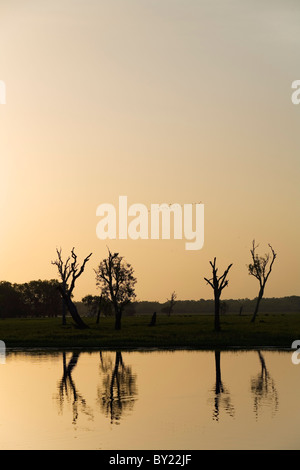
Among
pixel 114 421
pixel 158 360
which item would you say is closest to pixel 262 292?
pixel 158 360

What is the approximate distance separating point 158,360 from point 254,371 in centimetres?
786

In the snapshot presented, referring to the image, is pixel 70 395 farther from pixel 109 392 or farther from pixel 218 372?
pixel 218 372

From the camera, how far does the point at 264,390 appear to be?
1144 inches

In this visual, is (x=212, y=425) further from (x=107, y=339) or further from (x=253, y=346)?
(x=107, y=339)

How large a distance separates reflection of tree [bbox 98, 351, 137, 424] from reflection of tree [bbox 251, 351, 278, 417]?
466 centimetres

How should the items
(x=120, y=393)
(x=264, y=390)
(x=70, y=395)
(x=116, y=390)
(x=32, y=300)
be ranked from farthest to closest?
(x=32, y=300) < (x=116, y=390) < (x=264, y=390) < (x=120, y=393) < (x=70, y=395)

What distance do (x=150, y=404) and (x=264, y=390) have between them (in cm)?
573

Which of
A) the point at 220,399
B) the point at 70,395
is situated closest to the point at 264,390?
the point at 220,399

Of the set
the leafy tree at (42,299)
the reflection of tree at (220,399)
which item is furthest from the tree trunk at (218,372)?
the leafy tree at (42,299)

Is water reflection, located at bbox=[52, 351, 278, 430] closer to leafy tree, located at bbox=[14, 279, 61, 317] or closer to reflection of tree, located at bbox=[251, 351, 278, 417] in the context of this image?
reflection of tree, located at bbox=[251, 351, 278, 417]

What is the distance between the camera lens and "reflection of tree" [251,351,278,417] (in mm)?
25703

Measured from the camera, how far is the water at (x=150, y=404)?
19984 mm
